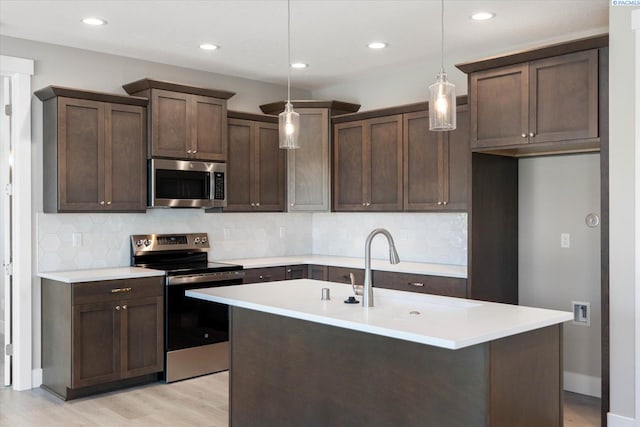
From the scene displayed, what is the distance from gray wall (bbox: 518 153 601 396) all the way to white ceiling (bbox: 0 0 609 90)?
3.31 ft

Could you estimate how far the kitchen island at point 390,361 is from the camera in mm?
2350

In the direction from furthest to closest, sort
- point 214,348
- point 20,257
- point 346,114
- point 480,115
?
1. point 346,114
2. point 214,348
3. point 20,257
4. point 480,115

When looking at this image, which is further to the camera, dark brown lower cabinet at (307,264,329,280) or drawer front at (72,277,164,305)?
dark brown lower cabinet at (307,264,329,280)

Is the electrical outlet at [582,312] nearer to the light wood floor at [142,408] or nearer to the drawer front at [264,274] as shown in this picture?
the light wood floor at [142,408]

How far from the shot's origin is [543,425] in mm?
2641

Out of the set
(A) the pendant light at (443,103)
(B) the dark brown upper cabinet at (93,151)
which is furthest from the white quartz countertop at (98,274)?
(A) the pendant light at (443,103)

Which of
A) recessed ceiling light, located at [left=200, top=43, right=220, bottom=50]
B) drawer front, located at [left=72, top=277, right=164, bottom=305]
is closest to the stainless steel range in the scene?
drawer front, located at [left=72, top=277, right=164, bottom=305]

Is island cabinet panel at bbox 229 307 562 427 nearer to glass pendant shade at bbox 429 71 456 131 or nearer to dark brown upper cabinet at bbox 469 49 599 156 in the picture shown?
glass pendant shade at bbox 429 71 456 131

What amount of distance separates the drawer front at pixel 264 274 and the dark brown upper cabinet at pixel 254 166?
0.60m

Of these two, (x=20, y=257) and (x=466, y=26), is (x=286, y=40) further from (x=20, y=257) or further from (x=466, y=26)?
(x=20, y=257)

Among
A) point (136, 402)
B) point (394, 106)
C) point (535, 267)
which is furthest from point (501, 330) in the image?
point (394, 106)

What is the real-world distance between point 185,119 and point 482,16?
2.46 metres

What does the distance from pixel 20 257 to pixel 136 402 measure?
4.56 ft

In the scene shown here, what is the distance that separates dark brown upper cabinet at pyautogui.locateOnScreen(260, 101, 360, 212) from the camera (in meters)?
A: 5.68
